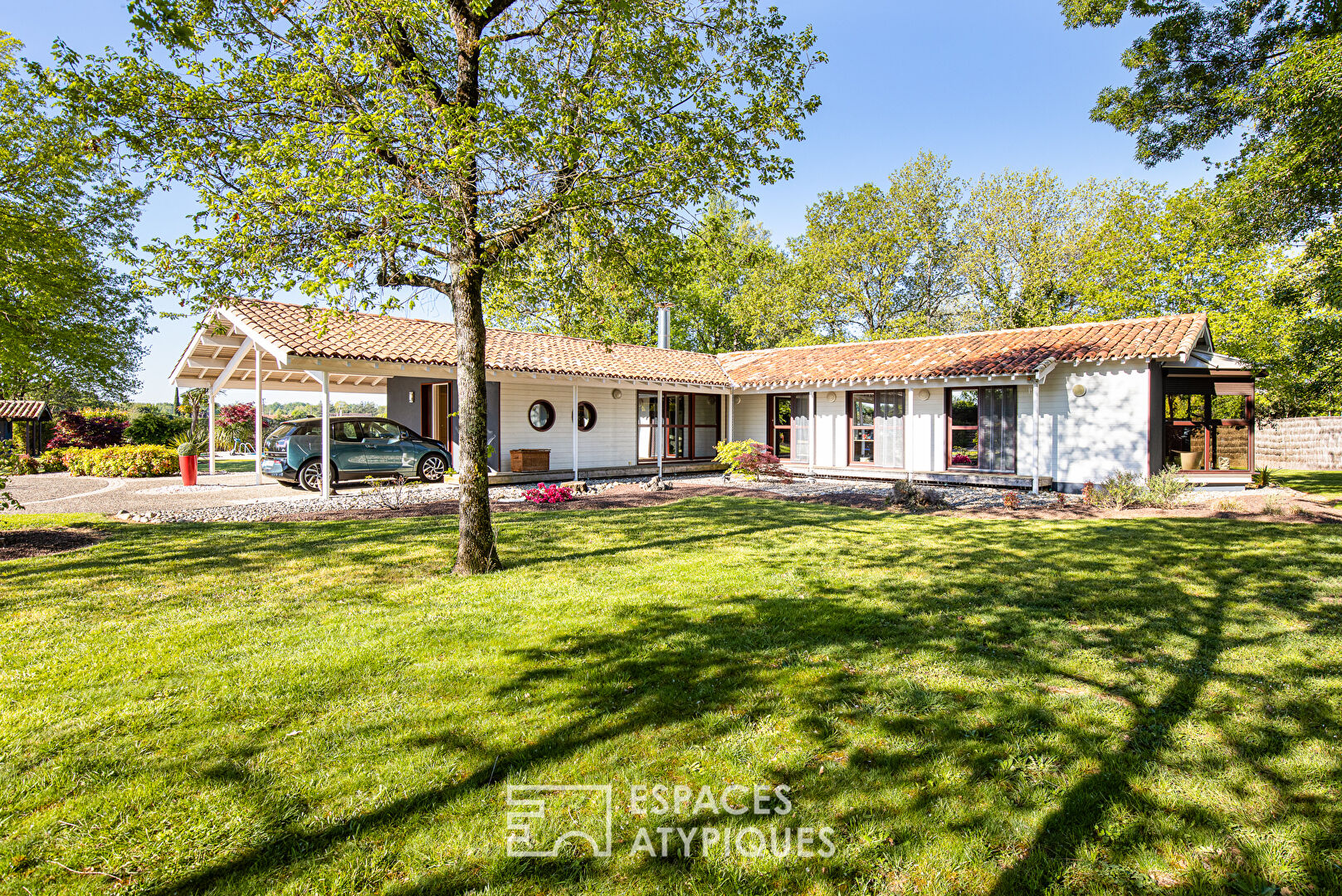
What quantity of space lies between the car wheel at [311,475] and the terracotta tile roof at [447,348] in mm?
2626

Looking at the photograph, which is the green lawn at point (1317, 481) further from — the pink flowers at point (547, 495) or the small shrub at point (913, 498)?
the pink flowers at point (547, 495)

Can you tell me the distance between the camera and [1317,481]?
49.6 ft

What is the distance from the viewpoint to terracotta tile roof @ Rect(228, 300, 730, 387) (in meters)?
12.3

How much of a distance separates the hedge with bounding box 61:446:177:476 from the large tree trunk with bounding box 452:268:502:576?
17293mm

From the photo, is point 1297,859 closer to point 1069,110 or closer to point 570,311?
point 570,311

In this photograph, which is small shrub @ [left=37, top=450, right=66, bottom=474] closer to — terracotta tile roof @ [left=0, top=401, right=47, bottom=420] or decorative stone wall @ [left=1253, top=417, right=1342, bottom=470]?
terracotta tile roof @ [left=0, top=401, right=47, bottom=420]

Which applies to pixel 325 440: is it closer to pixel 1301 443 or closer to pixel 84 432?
pixel 84 432

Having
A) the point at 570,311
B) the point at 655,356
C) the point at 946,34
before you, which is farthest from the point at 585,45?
the point at 655,356

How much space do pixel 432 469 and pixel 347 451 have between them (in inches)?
74.8

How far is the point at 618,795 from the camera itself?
2523 mm

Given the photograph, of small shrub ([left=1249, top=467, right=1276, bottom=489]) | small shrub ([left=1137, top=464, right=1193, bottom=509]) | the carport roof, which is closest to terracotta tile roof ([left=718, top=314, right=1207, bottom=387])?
the carport roof

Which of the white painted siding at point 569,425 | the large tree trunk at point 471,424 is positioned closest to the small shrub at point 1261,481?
the white painted siding at point 569,425

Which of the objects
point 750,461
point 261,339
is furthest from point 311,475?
point 750,461

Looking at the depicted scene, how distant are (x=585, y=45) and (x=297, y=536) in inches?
Answer: 270
